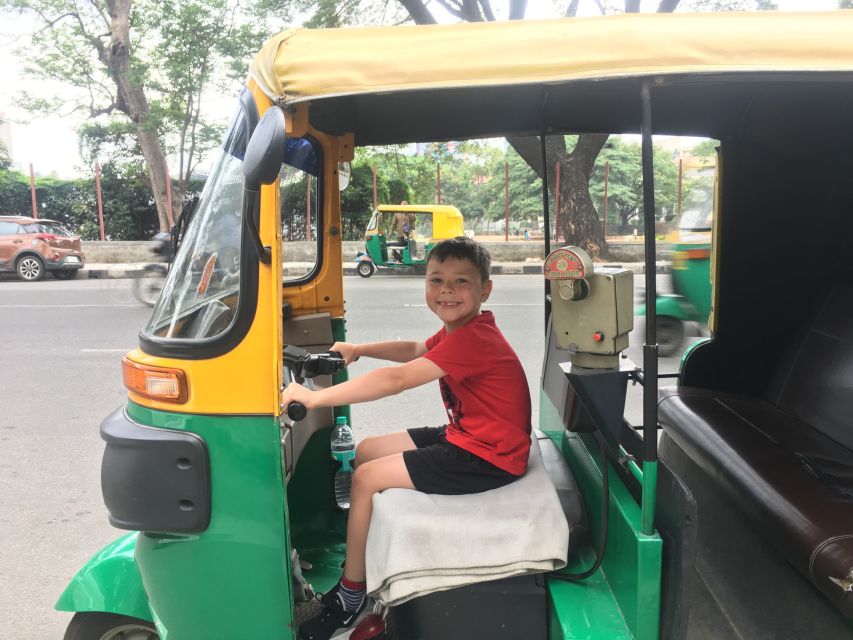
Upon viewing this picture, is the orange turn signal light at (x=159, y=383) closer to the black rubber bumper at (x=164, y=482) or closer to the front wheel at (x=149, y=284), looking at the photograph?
the black rubber bumper at (x=164, y=482)

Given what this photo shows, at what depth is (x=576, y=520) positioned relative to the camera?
2.12 metres

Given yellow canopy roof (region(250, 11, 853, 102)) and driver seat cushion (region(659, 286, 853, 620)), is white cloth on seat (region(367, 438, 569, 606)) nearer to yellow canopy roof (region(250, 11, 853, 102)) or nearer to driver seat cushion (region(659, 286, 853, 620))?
driver seat cushion (region(659, 286, 853, 620))

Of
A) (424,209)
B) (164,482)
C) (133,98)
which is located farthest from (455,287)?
(133,98)

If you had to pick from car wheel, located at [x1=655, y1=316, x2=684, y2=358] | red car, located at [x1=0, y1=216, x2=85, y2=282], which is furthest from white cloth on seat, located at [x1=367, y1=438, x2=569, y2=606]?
red car, located at [x1=0, y1=216, x2=85, y2=282]

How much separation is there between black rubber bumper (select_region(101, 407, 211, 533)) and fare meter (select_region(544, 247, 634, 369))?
3.52ft

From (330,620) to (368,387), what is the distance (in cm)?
74

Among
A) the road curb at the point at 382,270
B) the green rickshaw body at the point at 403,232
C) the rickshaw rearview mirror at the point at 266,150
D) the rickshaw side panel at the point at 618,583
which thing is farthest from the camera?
the road curb at the point at 382,270

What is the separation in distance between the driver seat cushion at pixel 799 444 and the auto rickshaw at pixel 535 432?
0.04 feet

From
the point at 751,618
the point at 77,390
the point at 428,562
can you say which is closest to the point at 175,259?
the point at 428,562

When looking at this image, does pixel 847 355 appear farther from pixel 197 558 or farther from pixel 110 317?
pixel 110 317

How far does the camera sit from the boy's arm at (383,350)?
2.48 m

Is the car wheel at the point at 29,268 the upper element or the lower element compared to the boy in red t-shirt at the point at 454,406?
upper

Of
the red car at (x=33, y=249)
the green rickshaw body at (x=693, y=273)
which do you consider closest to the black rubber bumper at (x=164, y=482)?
the green rickshaw body at (x=693, y=273)

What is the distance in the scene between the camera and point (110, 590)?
205 cm
